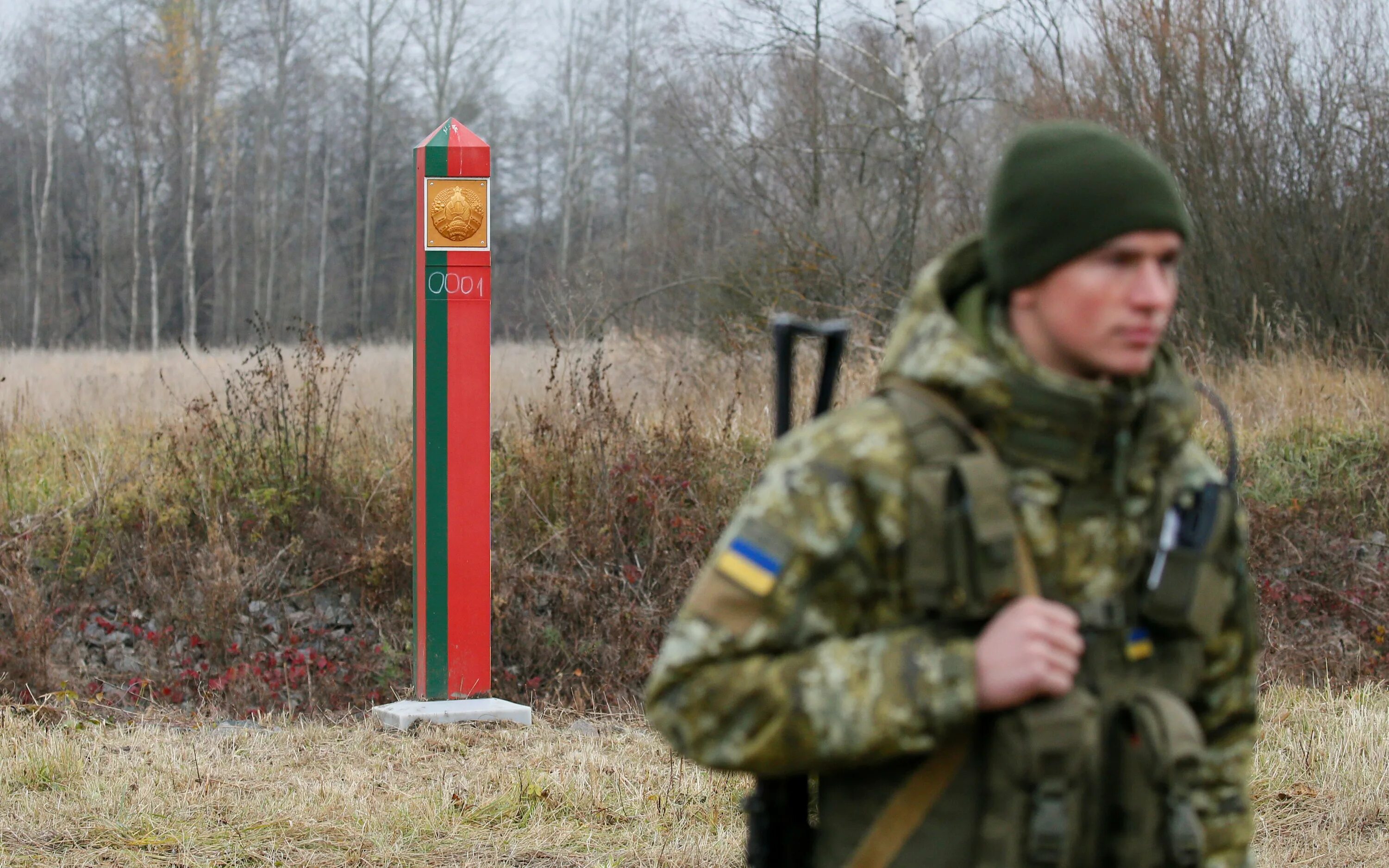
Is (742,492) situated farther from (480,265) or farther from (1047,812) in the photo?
(1047,812)

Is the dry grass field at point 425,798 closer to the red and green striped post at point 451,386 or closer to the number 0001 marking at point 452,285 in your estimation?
the red and green striped post at point 451,386

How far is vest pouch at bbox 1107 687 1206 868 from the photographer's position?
1.74 meters

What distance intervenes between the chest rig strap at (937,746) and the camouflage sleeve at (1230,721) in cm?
33

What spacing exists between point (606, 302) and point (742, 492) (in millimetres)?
5429

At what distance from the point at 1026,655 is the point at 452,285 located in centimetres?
499

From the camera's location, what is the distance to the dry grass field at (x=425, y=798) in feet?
14.9

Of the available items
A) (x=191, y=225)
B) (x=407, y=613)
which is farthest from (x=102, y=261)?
(x=407, y=613)

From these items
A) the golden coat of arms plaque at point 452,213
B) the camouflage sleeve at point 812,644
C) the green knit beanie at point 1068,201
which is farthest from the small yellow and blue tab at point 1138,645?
the golden coat of arms plaque at point 452,213

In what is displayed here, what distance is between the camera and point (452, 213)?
250 inches

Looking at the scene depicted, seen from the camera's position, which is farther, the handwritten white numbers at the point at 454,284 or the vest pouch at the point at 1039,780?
the handwritten white numbers at the point at 454,284

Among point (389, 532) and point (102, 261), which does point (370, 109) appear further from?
point (389, 532)

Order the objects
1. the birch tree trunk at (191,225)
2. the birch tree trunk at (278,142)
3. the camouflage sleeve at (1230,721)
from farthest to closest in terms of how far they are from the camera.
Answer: the birch tree trunk at (278,142), the birch tree trunk at (191,225), the camouflage sleeve at (1230,721)

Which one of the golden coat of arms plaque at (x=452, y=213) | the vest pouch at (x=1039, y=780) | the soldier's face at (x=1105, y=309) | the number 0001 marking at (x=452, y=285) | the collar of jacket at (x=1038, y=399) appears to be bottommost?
the vest pouch at (x=1039, y=780)

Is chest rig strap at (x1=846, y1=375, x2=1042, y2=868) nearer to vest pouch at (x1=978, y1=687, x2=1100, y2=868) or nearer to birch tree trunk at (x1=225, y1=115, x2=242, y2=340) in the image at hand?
vest pouch at (x1=978, y1=687, x2=1100, y2=868)
